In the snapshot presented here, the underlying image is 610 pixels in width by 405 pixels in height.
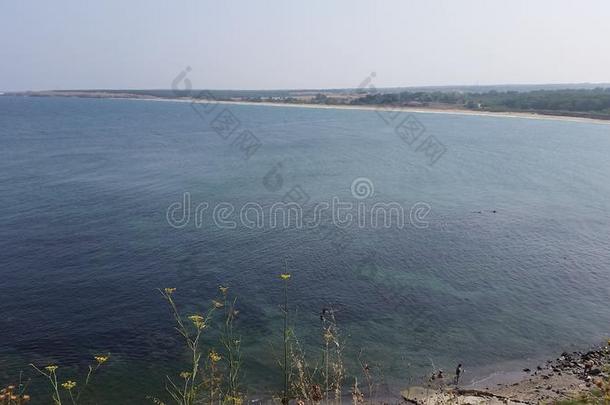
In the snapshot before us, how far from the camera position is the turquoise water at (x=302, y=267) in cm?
1781

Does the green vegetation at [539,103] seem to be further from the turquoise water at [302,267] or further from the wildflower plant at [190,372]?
the wildflower plant at [190,372]

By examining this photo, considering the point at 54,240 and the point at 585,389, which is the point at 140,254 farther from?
the point at 585,389

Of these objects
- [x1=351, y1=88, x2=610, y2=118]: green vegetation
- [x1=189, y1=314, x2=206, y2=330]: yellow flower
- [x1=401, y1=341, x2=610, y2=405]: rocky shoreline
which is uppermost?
[x1=351, y1=88, x2=610, y2=118]: green vegetation

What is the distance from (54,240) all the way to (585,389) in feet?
84.2

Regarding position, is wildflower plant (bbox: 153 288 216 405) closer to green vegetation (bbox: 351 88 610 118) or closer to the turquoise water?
the turquoise water

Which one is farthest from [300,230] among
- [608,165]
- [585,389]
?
[608,165]

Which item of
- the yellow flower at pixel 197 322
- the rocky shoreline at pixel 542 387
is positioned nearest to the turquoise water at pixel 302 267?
the rocky shoreline at pixel 542 387

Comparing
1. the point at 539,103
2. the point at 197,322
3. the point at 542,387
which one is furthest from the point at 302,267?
the point at 539,103

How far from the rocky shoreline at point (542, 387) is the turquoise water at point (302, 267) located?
973 millimetres

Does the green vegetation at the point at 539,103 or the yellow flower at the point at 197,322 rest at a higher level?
the green vegetation at the point at 539,103

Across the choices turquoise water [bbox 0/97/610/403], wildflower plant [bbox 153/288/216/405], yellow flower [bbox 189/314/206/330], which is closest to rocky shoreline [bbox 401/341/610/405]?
turquoise water [bbox 0/97/610/403]

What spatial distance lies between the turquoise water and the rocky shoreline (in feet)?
3.19

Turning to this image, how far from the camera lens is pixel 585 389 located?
14703 millimetres

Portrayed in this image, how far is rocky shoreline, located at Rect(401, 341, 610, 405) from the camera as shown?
46.9 ft
